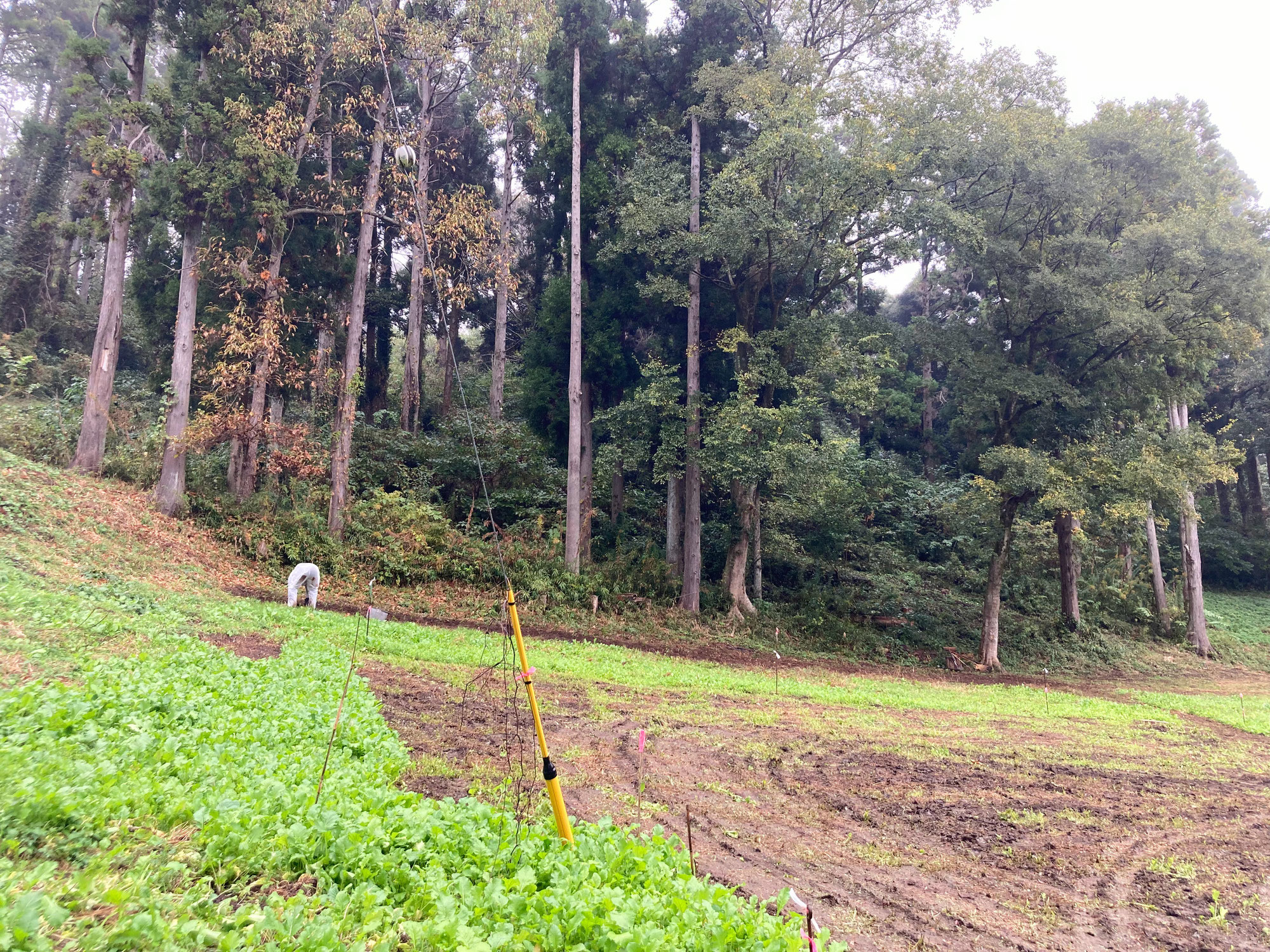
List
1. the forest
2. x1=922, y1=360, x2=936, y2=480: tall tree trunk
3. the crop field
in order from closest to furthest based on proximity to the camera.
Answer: the crop field → the forest → x1=922, y1=360, x2=936, y2=480: tall tree trunk

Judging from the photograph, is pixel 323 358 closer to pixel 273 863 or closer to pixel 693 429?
pixel 693 429

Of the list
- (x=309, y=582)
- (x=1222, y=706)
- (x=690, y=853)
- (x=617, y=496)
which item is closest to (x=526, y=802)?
(x=690, y=853)

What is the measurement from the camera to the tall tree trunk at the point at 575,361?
1980cm

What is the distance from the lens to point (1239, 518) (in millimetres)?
36281

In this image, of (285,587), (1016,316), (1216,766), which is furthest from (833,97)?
(285,587)

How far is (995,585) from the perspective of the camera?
20.1m

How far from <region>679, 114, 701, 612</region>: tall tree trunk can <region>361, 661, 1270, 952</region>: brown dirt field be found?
1008 cm

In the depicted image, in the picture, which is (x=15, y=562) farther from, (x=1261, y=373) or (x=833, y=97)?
(x=1261, y=373)

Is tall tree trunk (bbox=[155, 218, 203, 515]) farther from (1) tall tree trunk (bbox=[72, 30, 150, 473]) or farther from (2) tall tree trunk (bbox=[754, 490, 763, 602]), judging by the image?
(2) tall tree trunk (bbox=[754, 490, 763, 602])

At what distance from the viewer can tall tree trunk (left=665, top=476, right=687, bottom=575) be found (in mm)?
21562

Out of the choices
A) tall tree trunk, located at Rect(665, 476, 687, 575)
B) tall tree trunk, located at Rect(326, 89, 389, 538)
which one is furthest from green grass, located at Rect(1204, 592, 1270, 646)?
tall tree trunk, located at Rect(326, 89, 389, 538)

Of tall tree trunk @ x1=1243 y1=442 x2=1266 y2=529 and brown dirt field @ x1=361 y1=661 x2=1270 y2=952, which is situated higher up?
tall tree trunk @ x1=1243 y1=442 x2=1266 y2=529

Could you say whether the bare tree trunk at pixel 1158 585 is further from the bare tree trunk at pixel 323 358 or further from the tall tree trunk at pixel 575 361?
the bare tree trunk at pixel 323 358

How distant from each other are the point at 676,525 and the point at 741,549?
2.27m
